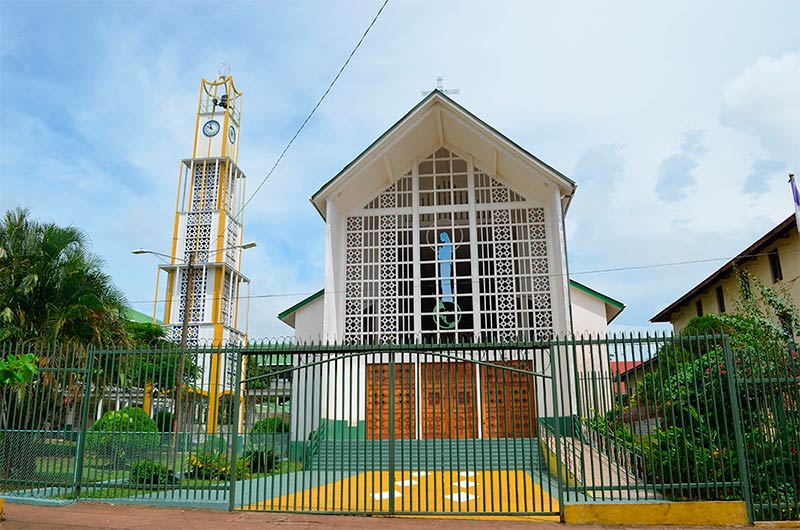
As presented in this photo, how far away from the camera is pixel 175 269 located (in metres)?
35.7

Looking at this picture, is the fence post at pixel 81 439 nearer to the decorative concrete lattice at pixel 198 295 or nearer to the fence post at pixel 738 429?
the fence post at pixel 738 429

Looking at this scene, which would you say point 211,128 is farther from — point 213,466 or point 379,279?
point 213,466

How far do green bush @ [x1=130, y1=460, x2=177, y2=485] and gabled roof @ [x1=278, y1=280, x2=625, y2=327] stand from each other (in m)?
8.95

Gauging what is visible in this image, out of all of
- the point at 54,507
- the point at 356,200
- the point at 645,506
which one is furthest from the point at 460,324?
the point at 54,507

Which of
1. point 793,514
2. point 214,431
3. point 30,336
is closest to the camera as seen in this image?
point 793,514

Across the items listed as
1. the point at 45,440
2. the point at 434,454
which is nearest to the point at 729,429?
the point at 434,454

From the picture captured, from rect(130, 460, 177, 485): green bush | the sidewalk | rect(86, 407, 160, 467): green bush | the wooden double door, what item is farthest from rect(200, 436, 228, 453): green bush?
the wooden double door

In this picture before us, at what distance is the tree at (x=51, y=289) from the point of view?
11.8m

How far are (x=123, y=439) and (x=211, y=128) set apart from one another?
98.7 ft

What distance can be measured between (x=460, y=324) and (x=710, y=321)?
7.61 metres

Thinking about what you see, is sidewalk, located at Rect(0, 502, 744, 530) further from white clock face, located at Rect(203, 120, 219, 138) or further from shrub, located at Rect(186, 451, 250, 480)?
white clock face, located at Rect(203, 120, 219, 138)

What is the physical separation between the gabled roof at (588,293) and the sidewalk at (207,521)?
980 cm

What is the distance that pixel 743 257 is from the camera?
21.6 metres

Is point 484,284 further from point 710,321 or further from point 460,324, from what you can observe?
point 710,321
